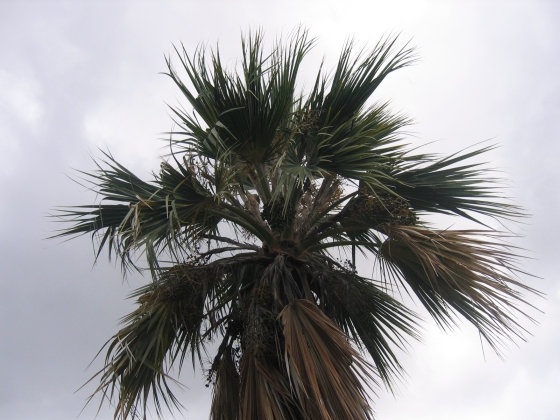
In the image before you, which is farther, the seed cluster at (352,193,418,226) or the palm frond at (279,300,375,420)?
the seed cluster at (352,193,418,226)

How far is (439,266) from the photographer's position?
5.12 meters

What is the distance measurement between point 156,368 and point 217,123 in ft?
7.45

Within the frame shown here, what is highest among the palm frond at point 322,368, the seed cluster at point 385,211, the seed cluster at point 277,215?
the seed cluster at point 277,215

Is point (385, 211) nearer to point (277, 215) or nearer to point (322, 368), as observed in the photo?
point (277, 215)

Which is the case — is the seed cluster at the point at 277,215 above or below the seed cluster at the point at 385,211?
above

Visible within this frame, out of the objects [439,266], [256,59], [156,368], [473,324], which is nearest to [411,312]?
[473,324]

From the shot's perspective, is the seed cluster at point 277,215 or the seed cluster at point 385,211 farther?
the seed cluster at point 277,215

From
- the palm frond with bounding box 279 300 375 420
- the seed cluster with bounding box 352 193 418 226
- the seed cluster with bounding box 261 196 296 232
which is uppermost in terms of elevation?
the seed cluster with bounding box 261 196 296 232

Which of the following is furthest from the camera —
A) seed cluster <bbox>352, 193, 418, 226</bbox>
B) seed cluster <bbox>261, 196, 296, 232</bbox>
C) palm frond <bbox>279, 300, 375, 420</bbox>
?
seed cluster <bbox>261, 196, 296, 232</bbox>

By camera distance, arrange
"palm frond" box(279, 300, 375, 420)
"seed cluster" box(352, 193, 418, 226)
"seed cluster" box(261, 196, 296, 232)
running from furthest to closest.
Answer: "seed cluster" box(261, 196, 296, 232), "seed cluster" box(352, 193, 418, 226), "palm frond" box(279, 300, 375, 420)

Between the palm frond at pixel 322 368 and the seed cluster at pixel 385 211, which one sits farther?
the seed cluster at pixel 385 211

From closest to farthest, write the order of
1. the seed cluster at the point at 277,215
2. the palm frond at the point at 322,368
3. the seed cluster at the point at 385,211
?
the palm frond at the point at 322,368 < the seed cluster at the point at 385,211 < the seed cluster at the point at 277,215

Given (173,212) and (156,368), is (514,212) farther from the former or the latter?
(156,368)

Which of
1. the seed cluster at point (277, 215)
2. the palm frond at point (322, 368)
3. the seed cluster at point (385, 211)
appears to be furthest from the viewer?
the seed cluster at point (277, 215)
